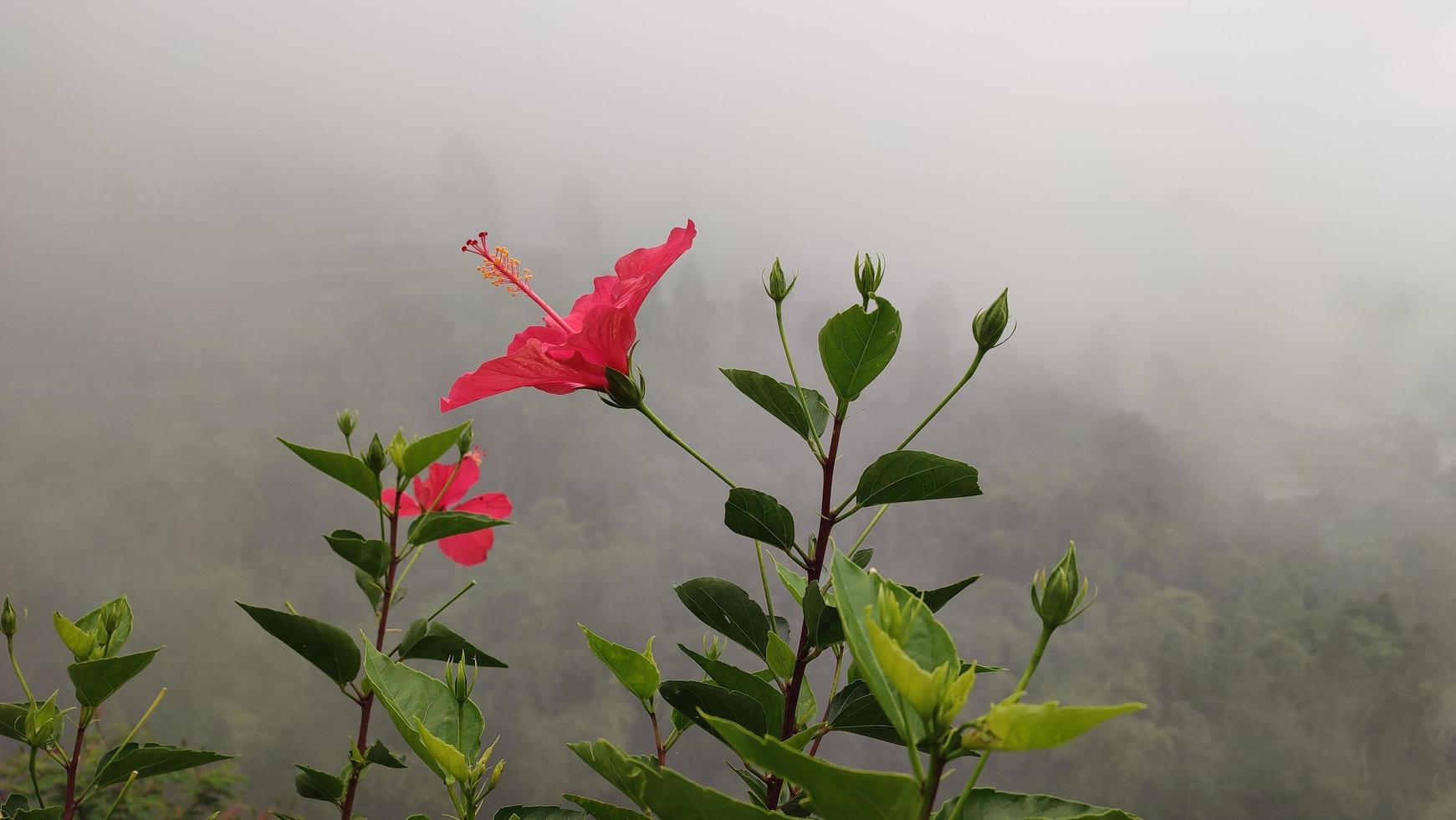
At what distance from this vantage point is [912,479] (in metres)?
0.50

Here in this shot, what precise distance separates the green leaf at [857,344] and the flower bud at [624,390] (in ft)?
0.43

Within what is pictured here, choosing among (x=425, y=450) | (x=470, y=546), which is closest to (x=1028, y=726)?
(x=425, y=450)

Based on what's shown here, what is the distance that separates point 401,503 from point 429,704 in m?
0.47

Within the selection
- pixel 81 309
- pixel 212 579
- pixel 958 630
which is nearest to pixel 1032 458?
pixel 958 630

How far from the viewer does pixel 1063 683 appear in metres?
4.54

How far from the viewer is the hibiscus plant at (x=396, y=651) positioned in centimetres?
48

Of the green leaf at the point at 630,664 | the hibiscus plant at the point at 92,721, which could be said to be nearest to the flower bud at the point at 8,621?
the hibiscus plant at the point at 92,721

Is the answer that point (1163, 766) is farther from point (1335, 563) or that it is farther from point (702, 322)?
point (702, 322)

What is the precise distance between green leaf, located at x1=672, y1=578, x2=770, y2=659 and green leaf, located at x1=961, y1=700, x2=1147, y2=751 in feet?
0.84

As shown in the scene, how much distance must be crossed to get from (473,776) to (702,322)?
14.0ft

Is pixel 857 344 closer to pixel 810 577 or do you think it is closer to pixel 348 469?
pixel 810 577

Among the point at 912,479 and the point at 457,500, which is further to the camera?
the point at 457,500

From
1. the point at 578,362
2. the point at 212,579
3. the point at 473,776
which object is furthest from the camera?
the point at 212,579

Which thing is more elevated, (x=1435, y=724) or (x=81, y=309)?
(x=1435, y=724)
